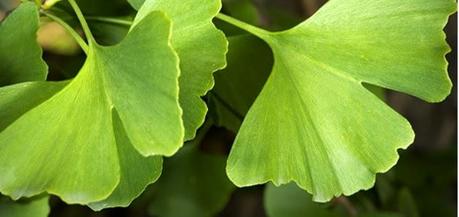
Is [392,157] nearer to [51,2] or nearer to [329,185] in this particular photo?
[329,185]

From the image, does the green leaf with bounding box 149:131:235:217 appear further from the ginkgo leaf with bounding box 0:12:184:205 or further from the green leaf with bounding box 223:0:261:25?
the ginkgo leaf with bounding box 0:12:184:205

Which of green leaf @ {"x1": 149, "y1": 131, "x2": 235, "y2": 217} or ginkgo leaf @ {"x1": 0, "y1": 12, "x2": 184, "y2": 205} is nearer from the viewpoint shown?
ginkgo leaf @ {"x1": 0, "y1": 12, "x2": 184, "y2": 205}

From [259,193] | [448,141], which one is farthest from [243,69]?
[448,141]

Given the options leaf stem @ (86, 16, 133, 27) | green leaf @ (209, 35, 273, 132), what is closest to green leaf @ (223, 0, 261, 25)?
green leaf @ (209, 35, 273, 132)

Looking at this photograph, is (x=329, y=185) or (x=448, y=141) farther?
(x=448, y=141)

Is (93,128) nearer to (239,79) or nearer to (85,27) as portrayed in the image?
(85,27)

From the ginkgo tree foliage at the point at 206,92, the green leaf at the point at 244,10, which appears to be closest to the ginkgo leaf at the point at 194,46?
the ginkgo tree foliage at the point at 206,92
